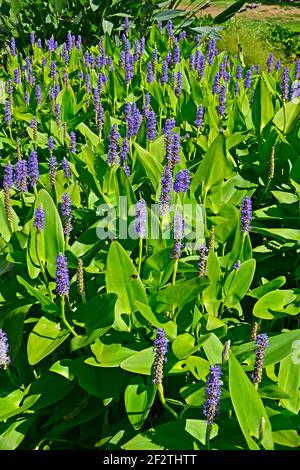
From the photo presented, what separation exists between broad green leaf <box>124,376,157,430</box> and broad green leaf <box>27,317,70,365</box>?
12.9 inches

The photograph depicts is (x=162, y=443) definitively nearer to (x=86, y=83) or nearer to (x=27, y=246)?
(x=27, y=246)

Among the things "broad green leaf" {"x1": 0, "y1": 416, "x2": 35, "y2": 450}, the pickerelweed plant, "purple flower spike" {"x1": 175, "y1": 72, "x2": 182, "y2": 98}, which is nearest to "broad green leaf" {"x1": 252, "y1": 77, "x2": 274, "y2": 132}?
the pickerelweed plant

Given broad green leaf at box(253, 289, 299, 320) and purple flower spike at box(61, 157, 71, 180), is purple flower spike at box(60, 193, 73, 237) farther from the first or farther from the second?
broad green leaf at box(253, 289, 299, 320)

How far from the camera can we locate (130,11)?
25.1 feet

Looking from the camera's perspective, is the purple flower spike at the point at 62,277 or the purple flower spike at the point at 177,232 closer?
the purple flower spike at the point at 62,277

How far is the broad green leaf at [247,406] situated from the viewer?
5.90ft

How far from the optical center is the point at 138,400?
6.98 ft

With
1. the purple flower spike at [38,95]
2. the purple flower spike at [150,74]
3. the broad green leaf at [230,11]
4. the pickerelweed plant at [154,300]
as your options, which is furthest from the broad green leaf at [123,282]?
the broad green leaf at [230,11]

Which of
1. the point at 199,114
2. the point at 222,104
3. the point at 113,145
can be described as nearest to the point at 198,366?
the point at 113,145

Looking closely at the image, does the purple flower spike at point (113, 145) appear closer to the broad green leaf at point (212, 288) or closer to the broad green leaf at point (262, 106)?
the broad green leaf at point (212, 288)

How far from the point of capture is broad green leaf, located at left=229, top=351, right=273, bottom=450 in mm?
1798

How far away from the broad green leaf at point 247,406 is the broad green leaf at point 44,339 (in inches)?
29.1

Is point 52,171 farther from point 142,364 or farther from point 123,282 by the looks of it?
point 142,364
